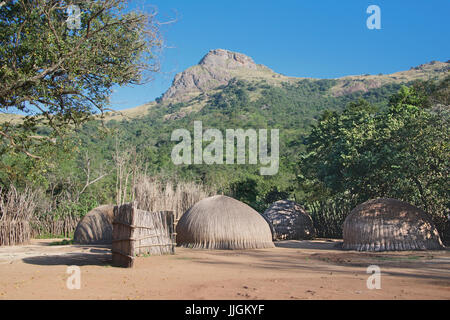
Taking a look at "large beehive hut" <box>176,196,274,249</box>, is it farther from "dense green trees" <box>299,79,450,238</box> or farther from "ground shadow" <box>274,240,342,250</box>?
"dense green trees" <box>299,79,450,238</box>

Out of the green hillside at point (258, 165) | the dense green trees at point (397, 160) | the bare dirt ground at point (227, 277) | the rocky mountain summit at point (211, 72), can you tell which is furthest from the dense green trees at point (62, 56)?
the rocky mountain summit at point (211, 72)

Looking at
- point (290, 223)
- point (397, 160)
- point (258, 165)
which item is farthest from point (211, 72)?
point (397, 160)

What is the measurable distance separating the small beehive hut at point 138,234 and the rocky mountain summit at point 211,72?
97587 millimetres

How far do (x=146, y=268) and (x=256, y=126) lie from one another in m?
48.9

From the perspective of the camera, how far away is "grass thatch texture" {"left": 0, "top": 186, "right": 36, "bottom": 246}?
1566 centimetres

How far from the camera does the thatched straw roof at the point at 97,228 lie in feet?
50.4

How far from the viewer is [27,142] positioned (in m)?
11.2

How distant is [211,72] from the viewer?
424 ft

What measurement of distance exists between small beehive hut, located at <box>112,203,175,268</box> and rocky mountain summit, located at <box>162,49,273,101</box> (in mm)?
97587

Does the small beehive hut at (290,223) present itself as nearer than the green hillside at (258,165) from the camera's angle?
No

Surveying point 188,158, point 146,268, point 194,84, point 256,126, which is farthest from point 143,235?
point 194,84

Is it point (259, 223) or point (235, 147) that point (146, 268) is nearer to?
point (259, 223)

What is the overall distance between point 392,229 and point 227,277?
7.16 m

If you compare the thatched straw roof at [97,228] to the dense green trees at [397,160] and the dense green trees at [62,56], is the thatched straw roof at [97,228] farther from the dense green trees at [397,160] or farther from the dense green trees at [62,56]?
the dense green trees at [397,160]
